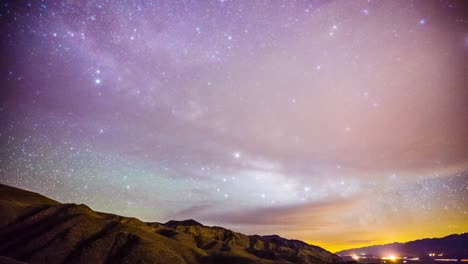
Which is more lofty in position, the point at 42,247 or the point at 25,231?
the point at 25,231

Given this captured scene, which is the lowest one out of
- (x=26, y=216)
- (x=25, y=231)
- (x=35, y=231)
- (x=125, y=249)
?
(x=125, y=249)

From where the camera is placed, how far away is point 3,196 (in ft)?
456

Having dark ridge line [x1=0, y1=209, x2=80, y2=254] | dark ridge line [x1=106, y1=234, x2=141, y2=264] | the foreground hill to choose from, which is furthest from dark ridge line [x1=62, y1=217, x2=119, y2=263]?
dark ridge line [x1=0, y1=209, x2=80, y2=254]

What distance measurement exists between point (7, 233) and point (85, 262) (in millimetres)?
34783

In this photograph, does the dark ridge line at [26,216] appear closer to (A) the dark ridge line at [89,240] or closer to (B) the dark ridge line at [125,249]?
(A) the dark ridge line at [89,240]

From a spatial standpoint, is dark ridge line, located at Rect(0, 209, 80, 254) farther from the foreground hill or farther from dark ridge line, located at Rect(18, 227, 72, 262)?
dark ridge line, located at Rect(18, 227, 72, 262)

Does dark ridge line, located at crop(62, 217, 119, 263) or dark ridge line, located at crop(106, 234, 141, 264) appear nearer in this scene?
dark ridge line, located at crop(62, 217, 119, 263)

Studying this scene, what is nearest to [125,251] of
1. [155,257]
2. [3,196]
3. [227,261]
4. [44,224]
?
[155,257]

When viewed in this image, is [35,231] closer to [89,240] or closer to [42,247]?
[42,247]

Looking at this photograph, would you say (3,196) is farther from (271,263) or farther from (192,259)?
(271,263)

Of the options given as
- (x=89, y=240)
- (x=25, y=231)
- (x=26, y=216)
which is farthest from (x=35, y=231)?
(x=26, y=216)

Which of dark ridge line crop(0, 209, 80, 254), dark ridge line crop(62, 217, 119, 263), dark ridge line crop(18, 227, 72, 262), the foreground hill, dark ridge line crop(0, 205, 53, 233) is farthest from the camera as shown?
dark ridge line crop(0, 205, 53, 233)

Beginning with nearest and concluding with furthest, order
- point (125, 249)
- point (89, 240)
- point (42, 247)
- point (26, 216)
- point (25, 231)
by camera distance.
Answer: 1. point (42, 247)
2. point (25, 231)
3. point (89, 240)
4. point (125, 249)
5. point (26, 216)

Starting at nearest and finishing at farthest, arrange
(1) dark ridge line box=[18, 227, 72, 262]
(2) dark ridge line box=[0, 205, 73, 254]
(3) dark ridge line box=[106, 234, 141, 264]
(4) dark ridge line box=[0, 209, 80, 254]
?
(1) dark ridge line box=[18, 227, 72, 262] < (4) dark ridge line box=[0, 209, 80, 254] < (2) dark ridge line box=[0, 205, 73, 254] < (3) dark ridge line box=[106, 234, 141, 264]
